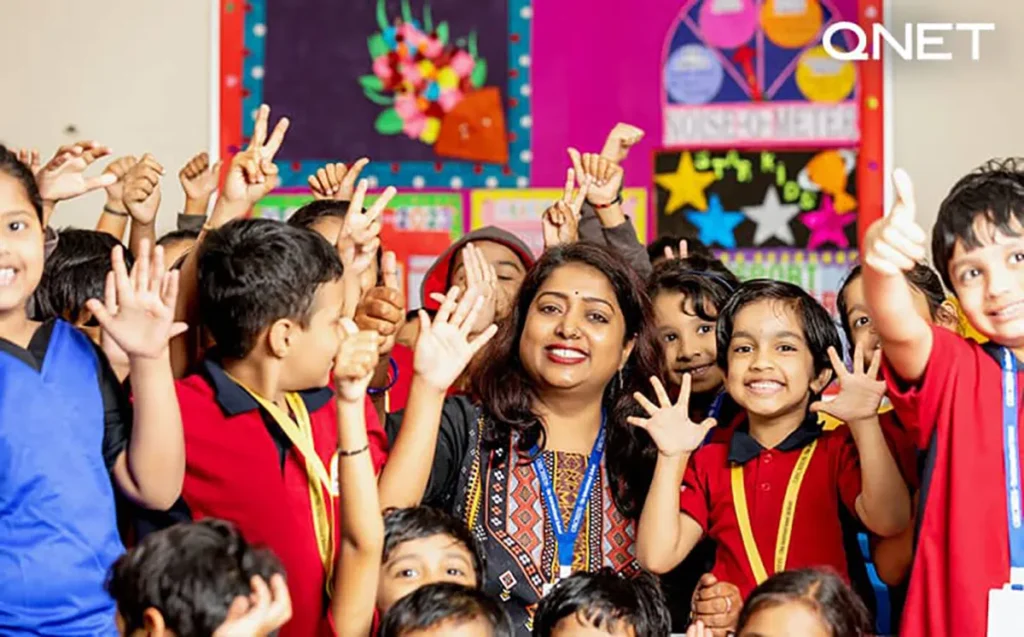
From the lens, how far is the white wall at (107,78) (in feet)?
17.6

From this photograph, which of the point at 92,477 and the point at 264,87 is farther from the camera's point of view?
the point at 264,87

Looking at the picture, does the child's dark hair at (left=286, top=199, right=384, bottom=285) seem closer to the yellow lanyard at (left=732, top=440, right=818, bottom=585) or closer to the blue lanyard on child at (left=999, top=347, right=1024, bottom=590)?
the yellow lanyard at (left=732, top=440, right=818, bottom=585)

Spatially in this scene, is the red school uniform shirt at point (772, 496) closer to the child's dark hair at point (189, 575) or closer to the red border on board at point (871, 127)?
the child's dark hair at point (189, 575)

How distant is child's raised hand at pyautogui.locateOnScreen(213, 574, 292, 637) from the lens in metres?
1.90

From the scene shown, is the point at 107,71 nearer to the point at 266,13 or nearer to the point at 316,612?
the point at 266,13

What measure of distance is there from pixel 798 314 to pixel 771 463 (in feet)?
1.07

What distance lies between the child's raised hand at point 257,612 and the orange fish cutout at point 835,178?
3429mm

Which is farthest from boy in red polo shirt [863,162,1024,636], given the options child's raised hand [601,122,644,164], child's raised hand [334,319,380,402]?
child's raised hand [601,122,644,164]

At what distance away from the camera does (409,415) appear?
260 centimetres

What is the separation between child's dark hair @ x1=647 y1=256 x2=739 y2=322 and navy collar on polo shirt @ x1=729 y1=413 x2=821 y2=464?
494mm

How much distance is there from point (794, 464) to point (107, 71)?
3499 mm

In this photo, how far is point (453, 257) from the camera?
4070mm

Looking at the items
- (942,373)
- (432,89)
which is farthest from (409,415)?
(432,89)

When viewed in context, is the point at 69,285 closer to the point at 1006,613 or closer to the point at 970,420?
the point at 970,420
